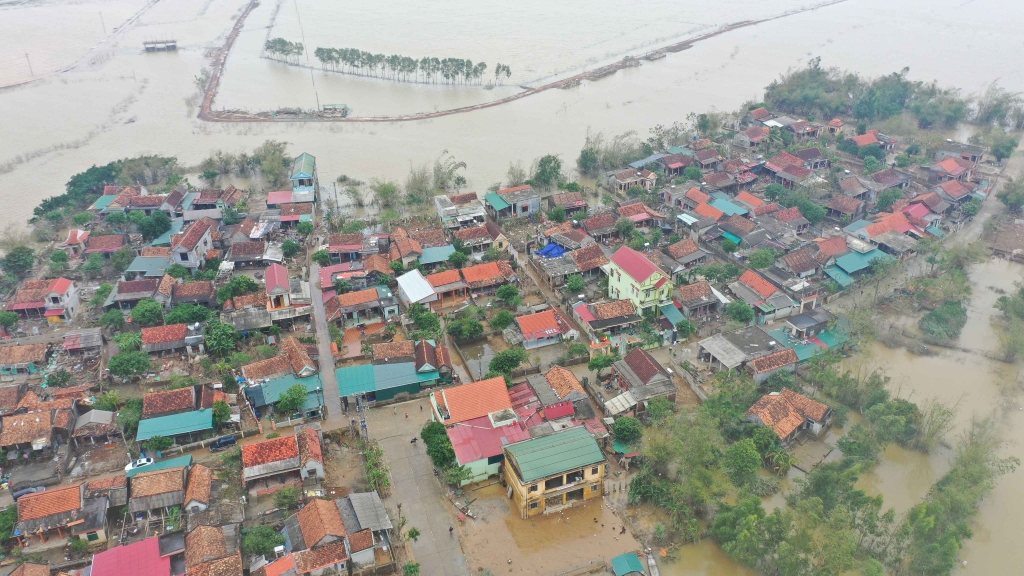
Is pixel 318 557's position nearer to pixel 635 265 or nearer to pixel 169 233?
pixel 635 265

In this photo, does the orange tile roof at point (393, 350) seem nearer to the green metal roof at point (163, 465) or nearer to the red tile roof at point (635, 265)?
the green metal roof at point (163, 465)

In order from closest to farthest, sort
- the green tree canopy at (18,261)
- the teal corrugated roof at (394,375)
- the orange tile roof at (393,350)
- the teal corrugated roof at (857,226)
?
the teal corrugated roof at (394,375), the orange tile roof at (393,350), the green tree canopy at (18,261), the teal corrugated roof at (857,226)

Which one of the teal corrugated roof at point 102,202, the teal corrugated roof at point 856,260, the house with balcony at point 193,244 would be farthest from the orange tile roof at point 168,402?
the teal corrugated roof at point 856,260

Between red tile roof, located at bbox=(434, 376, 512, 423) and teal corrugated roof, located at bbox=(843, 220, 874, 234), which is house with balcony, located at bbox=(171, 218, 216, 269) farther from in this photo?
teal corrugated roof, located at bbox=(843, 220, 874, 234)

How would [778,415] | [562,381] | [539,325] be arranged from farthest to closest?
[539,325] → [562,381] → [778,415]

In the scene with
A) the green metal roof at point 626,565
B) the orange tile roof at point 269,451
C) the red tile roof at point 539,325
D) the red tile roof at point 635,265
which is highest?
the red tile roof at point 635,265

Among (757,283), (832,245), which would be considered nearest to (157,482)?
(757,283)

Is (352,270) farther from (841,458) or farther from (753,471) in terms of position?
(841,458)
